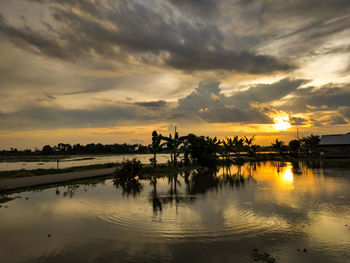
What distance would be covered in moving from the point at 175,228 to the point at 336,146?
2604 inches

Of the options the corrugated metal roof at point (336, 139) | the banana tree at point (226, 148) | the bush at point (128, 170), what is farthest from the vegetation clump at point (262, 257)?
the corrugated metal roof at point (336, 139)

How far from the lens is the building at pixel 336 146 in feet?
199

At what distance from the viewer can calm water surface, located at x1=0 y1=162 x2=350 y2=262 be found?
7688 mm

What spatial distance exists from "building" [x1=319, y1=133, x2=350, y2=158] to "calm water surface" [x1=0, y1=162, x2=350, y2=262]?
53.6 metres

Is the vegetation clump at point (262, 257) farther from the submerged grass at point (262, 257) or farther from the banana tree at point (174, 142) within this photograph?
the banana tree at point (174, 142)

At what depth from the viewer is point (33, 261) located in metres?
7.27

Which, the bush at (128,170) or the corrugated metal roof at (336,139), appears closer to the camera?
the bush at (128,170)

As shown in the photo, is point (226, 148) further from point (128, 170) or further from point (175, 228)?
point (175, 228)

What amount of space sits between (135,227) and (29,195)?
1146 centimetres

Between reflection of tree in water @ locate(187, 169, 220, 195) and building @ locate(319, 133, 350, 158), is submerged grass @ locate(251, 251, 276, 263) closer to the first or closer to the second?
reflection of tree in water @ locate(187, 169, 220, 195)

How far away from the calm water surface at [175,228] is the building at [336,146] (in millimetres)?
53645

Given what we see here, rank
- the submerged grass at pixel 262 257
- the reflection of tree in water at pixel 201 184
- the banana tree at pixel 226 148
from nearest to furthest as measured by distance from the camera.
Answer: the submerged grass at pixel 262 257
the reflection of tree in water at pixel 201 184
the banana tree at pixel 226 148

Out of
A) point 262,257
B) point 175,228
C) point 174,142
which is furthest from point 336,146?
point 262,257

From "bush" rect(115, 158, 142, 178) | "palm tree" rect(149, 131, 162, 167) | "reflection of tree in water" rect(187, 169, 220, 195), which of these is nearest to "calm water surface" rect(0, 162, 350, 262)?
"reflection of tree in water" rect(187, 169, 220, 195)
